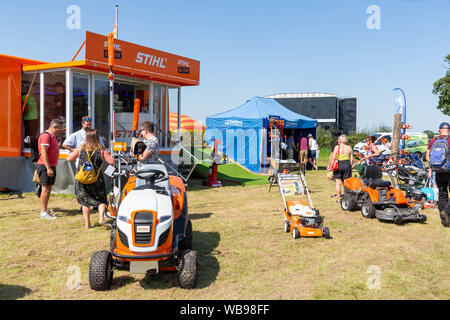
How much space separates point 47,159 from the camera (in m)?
6.70

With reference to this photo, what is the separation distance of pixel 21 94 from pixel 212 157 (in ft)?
18.2

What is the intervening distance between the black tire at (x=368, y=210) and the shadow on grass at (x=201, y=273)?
322cm

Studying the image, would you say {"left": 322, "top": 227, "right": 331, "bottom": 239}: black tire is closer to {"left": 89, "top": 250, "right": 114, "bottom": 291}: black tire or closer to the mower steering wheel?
the mower steering wheel

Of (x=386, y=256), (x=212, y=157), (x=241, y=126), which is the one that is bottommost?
(x=386, y=256)

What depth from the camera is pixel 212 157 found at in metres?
12.8

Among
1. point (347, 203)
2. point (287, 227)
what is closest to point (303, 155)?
point (347, 203)

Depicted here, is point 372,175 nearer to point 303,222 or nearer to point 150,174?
point 303,222

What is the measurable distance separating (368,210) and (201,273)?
429 cm

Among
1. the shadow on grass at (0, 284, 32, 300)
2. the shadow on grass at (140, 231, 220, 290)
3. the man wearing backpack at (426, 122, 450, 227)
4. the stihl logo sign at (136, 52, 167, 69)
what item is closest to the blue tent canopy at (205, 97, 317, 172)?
the stihl logo sign at (136, 52, 167, 69)

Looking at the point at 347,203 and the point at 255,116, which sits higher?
the point at 255,116

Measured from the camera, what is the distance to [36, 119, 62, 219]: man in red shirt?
668cm

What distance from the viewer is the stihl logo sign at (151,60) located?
10422 mm
